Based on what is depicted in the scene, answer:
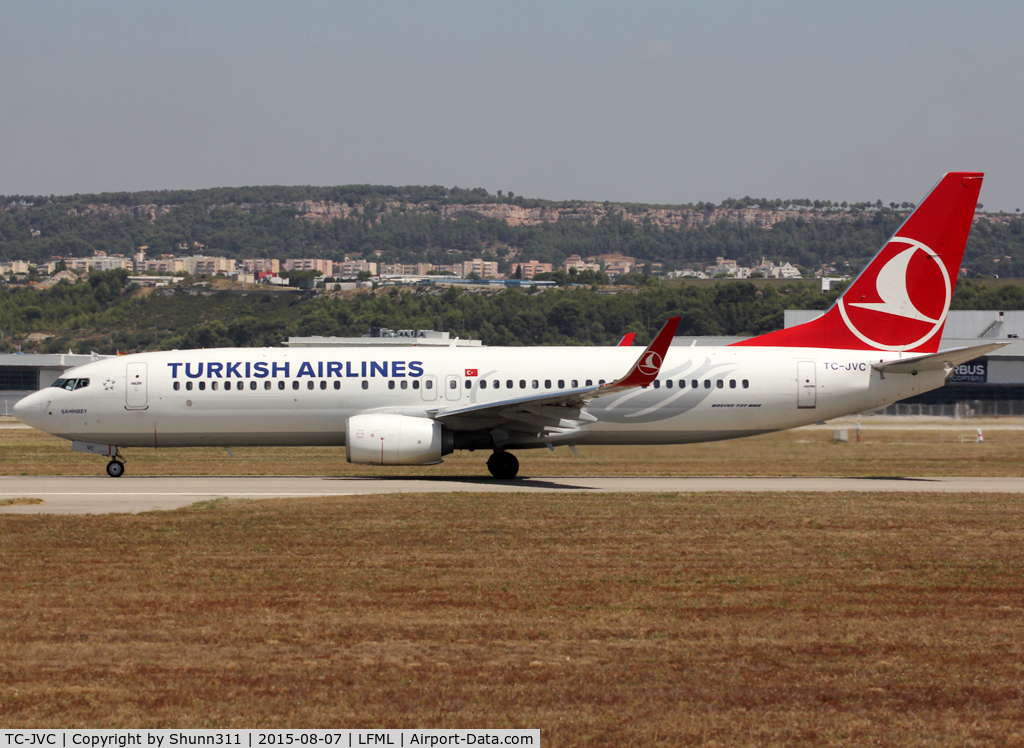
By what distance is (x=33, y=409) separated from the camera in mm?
28938

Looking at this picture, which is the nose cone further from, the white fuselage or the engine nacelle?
the engine nacelle

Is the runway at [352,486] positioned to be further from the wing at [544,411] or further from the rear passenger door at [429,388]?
the rear passenger door at [429,388]

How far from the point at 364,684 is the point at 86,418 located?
2229cm

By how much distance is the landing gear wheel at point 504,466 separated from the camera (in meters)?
28.6

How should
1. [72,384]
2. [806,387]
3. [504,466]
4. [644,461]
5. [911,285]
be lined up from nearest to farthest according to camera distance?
[504,466]
[806,387]
[72,384]
[911,285]
[644,461]

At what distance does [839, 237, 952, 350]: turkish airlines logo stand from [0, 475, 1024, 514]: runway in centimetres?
401

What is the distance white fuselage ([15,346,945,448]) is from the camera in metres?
28.7

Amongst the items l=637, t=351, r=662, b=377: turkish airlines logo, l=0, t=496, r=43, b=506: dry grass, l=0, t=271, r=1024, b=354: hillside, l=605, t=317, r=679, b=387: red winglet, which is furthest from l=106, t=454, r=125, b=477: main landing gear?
l=0, t=271, r=1024, b=354: hillside

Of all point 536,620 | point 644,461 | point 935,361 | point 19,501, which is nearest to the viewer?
point 536,620

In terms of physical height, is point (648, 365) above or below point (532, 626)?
above

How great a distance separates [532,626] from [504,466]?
17.4 meters

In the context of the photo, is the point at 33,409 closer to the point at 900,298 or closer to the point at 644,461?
the point at 644,461

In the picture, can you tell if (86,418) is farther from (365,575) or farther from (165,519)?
(365,575)
